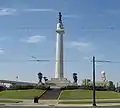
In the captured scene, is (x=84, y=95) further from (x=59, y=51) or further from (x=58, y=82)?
(x=59, y=51)

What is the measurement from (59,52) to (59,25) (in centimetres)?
1241

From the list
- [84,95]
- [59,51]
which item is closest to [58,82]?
[59,51]

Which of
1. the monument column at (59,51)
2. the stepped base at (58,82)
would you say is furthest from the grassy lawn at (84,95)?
the monument column at (59,51)

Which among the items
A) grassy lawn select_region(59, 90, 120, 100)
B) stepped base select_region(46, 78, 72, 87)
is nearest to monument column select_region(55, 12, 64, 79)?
stepped base select_region(46, 78, 72, 87)

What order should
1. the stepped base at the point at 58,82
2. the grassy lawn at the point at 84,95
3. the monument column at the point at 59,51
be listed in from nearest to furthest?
the grassy lawn at the point at 84,95 → the stepped base at the point at 58,82 → the monument column at the point at 59,51

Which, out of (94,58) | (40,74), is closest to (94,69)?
(94,58)

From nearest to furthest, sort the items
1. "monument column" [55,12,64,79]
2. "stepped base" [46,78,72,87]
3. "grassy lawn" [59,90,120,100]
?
"grassy lawn" [59,90,120,100]
"stepped base" [46,78,72,87]
"monument column" [55,12,64,79]

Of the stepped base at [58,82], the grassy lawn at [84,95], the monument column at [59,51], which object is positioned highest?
the monument column at [59,51]

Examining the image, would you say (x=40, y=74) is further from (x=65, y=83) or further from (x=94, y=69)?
(x=94, y=69)

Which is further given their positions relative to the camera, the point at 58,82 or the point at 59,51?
the point at 58,82

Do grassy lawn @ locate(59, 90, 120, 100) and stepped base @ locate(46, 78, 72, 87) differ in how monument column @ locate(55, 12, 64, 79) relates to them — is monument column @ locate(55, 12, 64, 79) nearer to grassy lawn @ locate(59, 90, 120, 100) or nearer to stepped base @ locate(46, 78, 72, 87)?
stepped base @ locate(46, 78, 72, 87)

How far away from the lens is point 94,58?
57844 millimetres

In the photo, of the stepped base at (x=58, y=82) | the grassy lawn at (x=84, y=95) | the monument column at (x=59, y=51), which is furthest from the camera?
the monument column at (x=59, y=51)

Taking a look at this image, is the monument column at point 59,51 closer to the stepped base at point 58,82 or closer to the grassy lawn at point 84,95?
the stepped base at point 58,82
